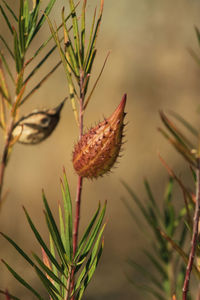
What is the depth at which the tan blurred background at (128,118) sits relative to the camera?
61.1 inches

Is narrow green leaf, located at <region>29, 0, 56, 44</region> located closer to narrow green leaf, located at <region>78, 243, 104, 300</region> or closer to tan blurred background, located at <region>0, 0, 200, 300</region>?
narrow green leaf, located at <region>78, 243, 104, 300</region>

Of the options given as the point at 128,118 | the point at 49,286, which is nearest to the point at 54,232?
the point at 49,286

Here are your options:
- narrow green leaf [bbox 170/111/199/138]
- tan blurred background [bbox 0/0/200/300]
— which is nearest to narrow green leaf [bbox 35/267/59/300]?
narrow green leaf [bbox 170/111/199/138]

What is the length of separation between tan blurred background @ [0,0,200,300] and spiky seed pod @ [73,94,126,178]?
1.19 m

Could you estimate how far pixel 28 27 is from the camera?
41 centimetres

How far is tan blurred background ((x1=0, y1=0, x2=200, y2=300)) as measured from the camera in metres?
1.55

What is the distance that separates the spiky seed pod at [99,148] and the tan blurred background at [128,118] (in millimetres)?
1186

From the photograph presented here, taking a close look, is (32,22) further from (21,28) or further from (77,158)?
(77,158)

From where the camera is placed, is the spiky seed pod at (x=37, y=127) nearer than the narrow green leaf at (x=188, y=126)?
No

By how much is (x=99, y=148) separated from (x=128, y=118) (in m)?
1.33

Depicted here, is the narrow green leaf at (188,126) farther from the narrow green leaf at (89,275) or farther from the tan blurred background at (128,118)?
the tan blurred background at (128,118)

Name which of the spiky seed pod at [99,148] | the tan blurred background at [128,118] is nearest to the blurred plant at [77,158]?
the spiky seed pod at [99,148]

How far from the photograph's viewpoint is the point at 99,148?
0.36 metres

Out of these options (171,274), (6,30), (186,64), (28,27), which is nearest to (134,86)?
(186,64)
